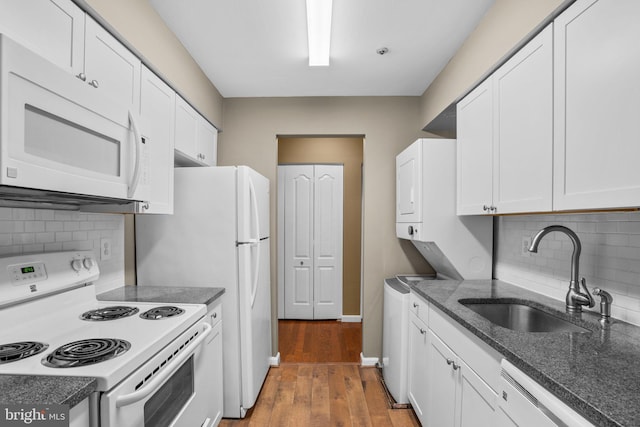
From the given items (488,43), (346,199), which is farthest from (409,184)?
(346,199)

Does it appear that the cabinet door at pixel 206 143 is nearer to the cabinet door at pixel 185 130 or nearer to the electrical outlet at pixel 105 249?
the cabinet door at pixel 185 130

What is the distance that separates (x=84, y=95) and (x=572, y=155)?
1.78 meters

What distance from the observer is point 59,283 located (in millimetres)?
1489

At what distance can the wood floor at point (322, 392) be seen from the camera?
2.24 m

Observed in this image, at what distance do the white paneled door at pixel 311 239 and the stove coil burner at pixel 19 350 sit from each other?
127 inches

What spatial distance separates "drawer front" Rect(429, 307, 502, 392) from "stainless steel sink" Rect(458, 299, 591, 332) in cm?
19

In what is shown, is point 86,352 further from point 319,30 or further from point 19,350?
point 319,30

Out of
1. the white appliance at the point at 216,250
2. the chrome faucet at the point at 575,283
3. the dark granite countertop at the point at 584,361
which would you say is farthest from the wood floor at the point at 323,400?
the chrome faucet at the point at 575,283

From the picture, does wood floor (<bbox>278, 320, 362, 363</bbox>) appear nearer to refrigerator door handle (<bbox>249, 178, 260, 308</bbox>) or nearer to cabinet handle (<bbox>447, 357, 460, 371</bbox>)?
refrigerator door handle (<bbox>249, 178, 260, 308</bbox>)

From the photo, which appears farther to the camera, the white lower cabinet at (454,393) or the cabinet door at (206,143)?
the cabinet door at (206,143)

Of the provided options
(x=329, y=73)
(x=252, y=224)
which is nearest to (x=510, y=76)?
(x=329, y=73)

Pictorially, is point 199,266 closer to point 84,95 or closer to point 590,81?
point 84,95

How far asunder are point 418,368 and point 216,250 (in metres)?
1.52

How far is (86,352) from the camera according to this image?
3.52ft
